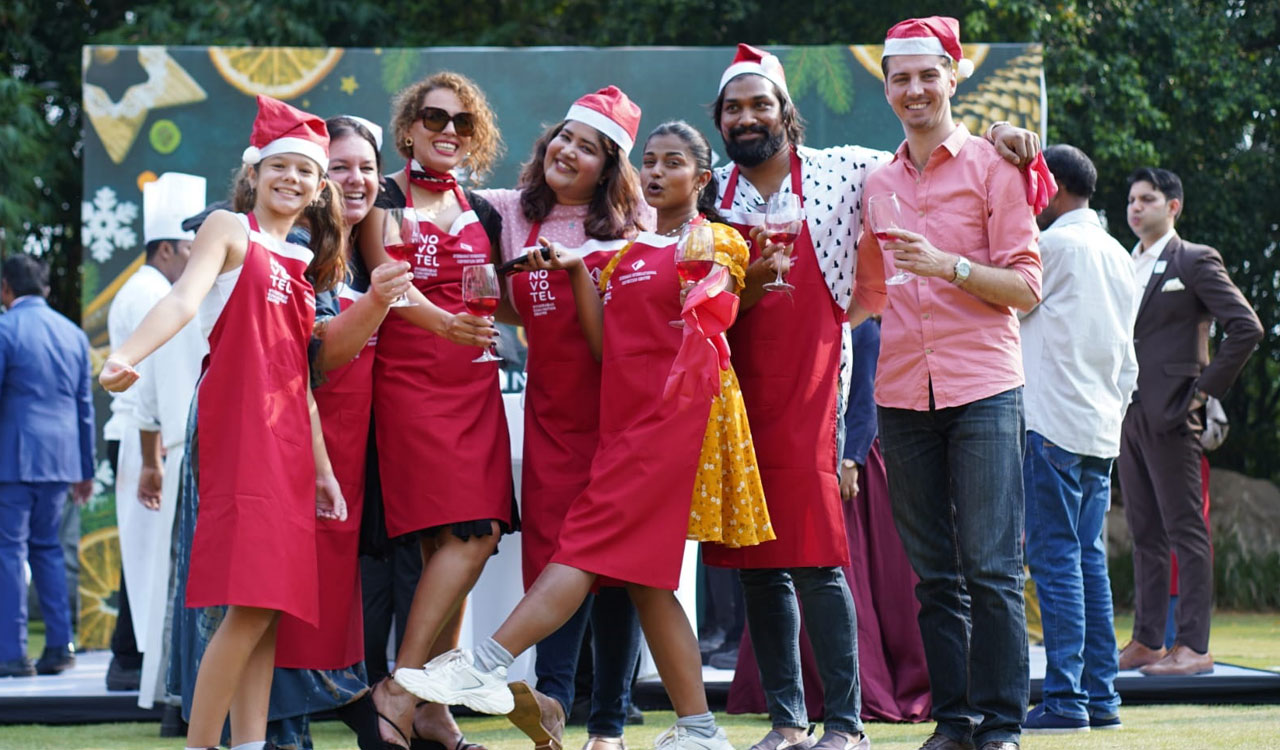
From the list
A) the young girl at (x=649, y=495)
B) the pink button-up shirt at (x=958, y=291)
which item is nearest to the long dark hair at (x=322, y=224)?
the young girl at (x=649, y=495)

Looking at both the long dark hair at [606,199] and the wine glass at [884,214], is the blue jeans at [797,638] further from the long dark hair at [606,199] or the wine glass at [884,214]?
the long dark hair at [606,199]

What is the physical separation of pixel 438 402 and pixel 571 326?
45 centimetres

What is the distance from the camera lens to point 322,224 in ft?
13.3

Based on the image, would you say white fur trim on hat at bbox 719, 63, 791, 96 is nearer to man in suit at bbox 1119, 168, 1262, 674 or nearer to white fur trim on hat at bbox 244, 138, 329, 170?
white fur trim on hat at bbox 244, 138, 329, 170

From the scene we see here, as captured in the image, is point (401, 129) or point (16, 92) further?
point (16, 92)

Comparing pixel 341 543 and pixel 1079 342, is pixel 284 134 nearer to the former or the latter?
pixel 341 543

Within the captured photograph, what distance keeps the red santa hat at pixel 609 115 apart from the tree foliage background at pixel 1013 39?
348 inches

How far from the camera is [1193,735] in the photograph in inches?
190

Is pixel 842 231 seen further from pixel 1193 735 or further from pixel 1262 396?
pixel 1262 396

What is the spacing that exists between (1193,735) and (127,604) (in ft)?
14.6

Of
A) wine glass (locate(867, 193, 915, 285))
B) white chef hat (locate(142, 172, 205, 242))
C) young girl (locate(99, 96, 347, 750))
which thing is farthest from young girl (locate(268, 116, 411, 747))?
white chef hat (locate(142, 172, 205, 242))

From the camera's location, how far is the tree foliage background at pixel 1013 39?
12805 millimetres

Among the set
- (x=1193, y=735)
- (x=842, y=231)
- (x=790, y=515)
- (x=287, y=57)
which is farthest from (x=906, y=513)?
(x=287, y=57)

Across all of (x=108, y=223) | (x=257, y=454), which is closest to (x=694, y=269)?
(x=257, y=454)
